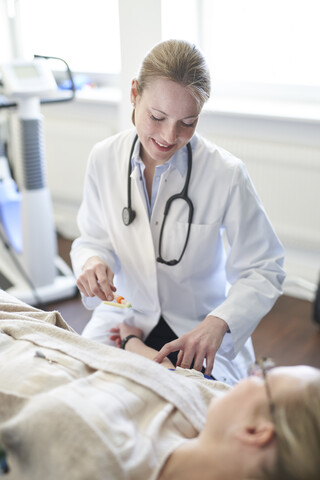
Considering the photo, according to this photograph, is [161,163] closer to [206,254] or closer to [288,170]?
[206,254]

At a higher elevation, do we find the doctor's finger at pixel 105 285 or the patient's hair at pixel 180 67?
the patient's hair at pixel 180 67

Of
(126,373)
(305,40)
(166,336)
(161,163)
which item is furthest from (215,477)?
(305,40)

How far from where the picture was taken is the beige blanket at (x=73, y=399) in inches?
35.2

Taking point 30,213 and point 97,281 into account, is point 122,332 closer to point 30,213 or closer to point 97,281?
Result: point 97,281

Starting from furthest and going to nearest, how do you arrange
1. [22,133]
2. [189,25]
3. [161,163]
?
[189,25] < [22,133] < [161,163]

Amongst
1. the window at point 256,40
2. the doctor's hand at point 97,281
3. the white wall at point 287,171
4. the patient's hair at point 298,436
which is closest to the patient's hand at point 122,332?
the doctor's hand at point 97,281

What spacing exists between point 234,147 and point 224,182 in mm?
1376

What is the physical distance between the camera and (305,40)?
286 centimetres

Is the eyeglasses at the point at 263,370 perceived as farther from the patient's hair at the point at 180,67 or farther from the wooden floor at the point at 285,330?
the wooden floor at the point at 285,330

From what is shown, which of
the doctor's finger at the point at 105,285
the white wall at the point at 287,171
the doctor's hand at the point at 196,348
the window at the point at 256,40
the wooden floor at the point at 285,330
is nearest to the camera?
the doctor's hand at the point at 196,348

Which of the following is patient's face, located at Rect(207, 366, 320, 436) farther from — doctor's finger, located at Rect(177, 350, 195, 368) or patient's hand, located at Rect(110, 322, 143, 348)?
patient's hand, located at Rect(110, 322, 143, 348)

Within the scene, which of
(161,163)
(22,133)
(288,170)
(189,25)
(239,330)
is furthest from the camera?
(189,25)

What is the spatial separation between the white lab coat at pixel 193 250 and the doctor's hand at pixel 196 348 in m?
Result: 0.07

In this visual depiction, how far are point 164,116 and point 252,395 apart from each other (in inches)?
29.2
